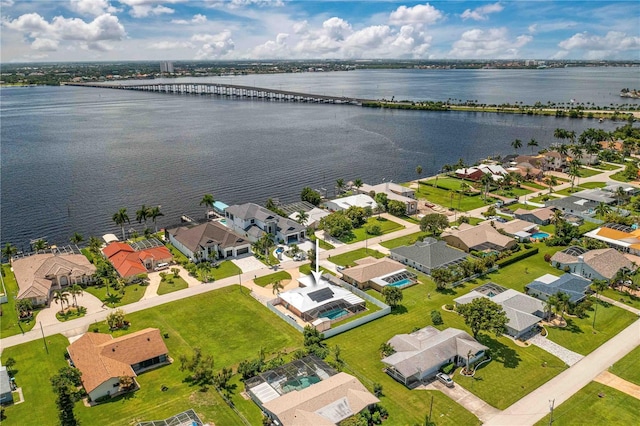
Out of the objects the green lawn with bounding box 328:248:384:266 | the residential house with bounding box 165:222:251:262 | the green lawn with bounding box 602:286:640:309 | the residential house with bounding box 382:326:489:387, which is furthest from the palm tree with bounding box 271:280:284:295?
the green lawn with bounding box 602:286:640:309

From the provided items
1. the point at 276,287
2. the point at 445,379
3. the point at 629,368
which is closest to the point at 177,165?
the point at 276,287

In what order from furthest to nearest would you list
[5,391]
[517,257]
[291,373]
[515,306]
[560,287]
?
[517,257]
[560,287]
[515,306]
[291,373]
[5,391]

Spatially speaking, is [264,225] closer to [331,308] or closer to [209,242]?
[209,242]

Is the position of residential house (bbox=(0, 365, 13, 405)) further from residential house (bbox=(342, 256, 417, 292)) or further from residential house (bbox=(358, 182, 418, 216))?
residential house (bbox=(358, 182, 418, 216))

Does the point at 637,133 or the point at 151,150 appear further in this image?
the point at 637,133

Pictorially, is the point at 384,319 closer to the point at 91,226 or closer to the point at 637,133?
the point at 91,226

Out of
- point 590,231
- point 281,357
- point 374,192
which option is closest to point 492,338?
point 281,357

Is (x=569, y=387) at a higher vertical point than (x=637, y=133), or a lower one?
lower
